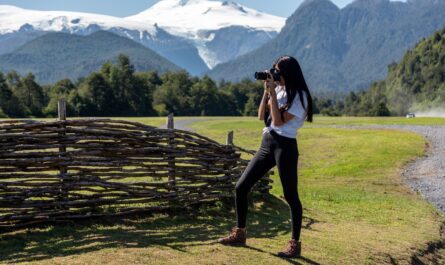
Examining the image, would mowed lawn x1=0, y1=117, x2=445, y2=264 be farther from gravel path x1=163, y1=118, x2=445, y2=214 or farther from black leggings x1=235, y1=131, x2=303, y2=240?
black leggings x1=235, y1=131, x2=303, y2=240

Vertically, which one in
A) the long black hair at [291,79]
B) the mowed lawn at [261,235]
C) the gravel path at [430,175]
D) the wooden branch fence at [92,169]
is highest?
the long black hair at [291,79]

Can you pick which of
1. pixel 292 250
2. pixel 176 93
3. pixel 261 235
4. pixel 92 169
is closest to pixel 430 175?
pixel 261 235

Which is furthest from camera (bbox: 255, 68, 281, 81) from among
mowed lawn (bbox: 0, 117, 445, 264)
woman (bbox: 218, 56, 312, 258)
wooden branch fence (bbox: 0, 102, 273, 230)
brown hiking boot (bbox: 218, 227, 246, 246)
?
wooden branch fence (bbox: 0, 102, 273, 230)

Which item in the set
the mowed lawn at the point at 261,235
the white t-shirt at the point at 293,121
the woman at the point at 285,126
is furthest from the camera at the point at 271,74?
the mowed lawn at the point at 261,235

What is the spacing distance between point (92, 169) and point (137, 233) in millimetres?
1671

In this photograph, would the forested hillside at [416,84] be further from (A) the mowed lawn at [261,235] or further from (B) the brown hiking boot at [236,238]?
(B) the brown hiking boot at [236,238]

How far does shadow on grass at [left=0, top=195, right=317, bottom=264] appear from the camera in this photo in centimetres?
742

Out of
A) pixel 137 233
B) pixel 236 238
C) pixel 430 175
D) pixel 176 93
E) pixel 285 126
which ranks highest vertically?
pixel 176 93

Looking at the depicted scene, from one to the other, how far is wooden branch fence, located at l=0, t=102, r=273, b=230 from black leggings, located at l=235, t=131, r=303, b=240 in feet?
10.1

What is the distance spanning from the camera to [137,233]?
27.9ft

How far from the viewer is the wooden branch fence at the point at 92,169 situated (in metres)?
8.59

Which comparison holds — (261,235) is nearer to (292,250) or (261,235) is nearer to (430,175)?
(292,250)

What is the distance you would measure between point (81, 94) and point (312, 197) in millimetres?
80522

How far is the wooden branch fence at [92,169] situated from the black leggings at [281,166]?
307cm
